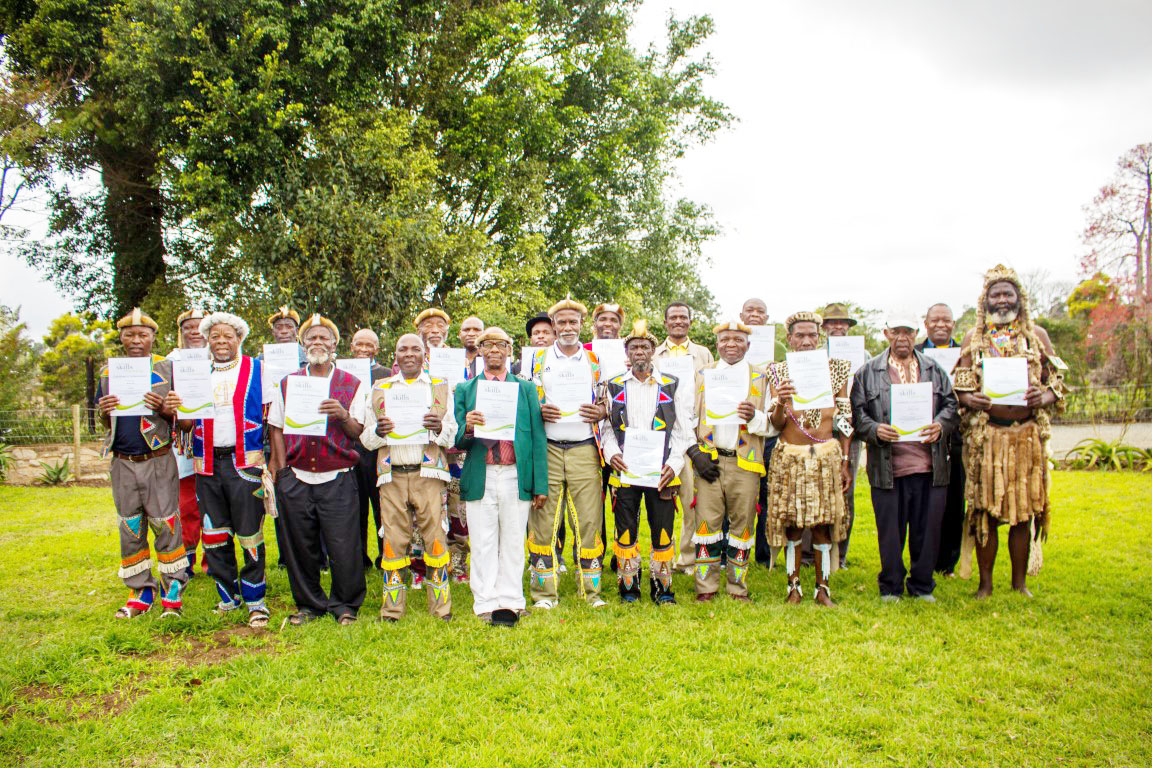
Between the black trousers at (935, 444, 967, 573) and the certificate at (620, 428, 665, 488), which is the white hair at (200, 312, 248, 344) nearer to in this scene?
the certificate at (620, 428, 665, 488)

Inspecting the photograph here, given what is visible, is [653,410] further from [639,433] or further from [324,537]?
[324,537]

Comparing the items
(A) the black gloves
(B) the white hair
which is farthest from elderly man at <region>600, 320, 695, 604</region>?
(B) the white hair

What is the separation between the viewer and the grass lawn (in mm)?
3783

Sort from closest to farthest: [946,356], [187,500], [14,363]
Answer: [187,500]
[946,356]
[14,363]

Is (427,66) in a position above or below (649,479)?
above

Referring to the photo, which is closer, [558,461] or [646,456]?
[646,456]

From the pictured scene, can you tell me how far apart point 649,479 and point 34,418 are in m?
16.6

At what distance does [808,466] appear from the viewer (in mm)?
5805

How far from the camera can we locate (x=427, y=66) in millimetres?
17453

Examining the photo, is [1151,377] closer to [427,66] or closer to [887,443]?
[887,443]

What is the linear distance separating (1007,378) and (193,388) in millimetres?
6836

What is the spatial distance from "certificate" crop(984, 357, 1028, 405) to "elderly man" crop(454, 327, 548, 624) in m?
3.81

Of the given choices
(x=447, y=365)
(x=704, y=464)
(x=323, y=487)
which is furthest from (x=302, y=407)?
(x=704, y=464)

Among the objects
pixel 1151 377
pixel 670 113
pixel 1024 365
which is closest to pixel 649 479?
pixel 1024 365
